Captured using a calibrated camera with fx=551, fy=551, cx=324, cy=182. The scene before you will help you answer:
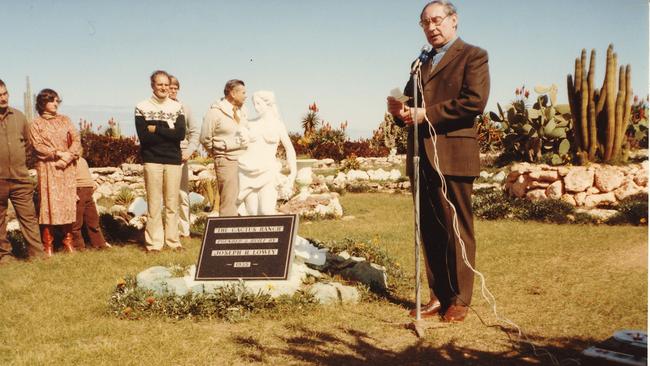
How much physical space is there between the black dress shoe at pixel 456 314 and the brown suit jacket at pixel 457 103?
1049 millimetres

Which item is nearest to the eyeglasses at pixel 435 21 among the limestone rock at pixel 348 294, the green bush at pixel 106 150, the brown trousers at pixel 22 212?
the limestone rock at pixel 348 294

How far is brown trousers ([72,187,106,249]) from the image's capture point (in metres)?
7.45

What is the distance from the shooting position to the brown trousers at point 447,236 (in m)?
4.23

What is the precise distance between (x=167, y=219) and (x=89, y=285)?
1877 millimetres

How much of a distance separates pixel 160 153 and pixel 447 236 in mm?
4295

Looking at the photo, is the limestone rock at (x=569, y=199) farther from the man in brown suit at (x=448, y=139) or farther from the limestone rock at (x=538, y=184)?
the man in brown suit at (x=448, y=139)

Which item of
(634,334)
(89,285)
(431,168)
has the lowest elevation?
(89,285)

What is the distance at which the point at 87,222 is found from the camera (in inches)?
299

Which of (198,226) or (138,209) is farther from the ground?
(138,209)

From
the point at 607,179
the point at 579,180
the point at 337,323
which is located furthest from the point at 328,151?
the point at 337,323

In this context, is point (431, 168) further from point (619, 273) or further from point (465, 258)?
point (619, 273)

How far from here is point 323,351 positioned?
3699 mm

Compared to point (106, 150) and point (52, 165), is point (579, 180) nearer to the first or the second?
point (52, 165)

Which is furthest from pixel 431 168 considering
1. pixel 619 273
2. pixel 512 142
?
pixel 512 142
